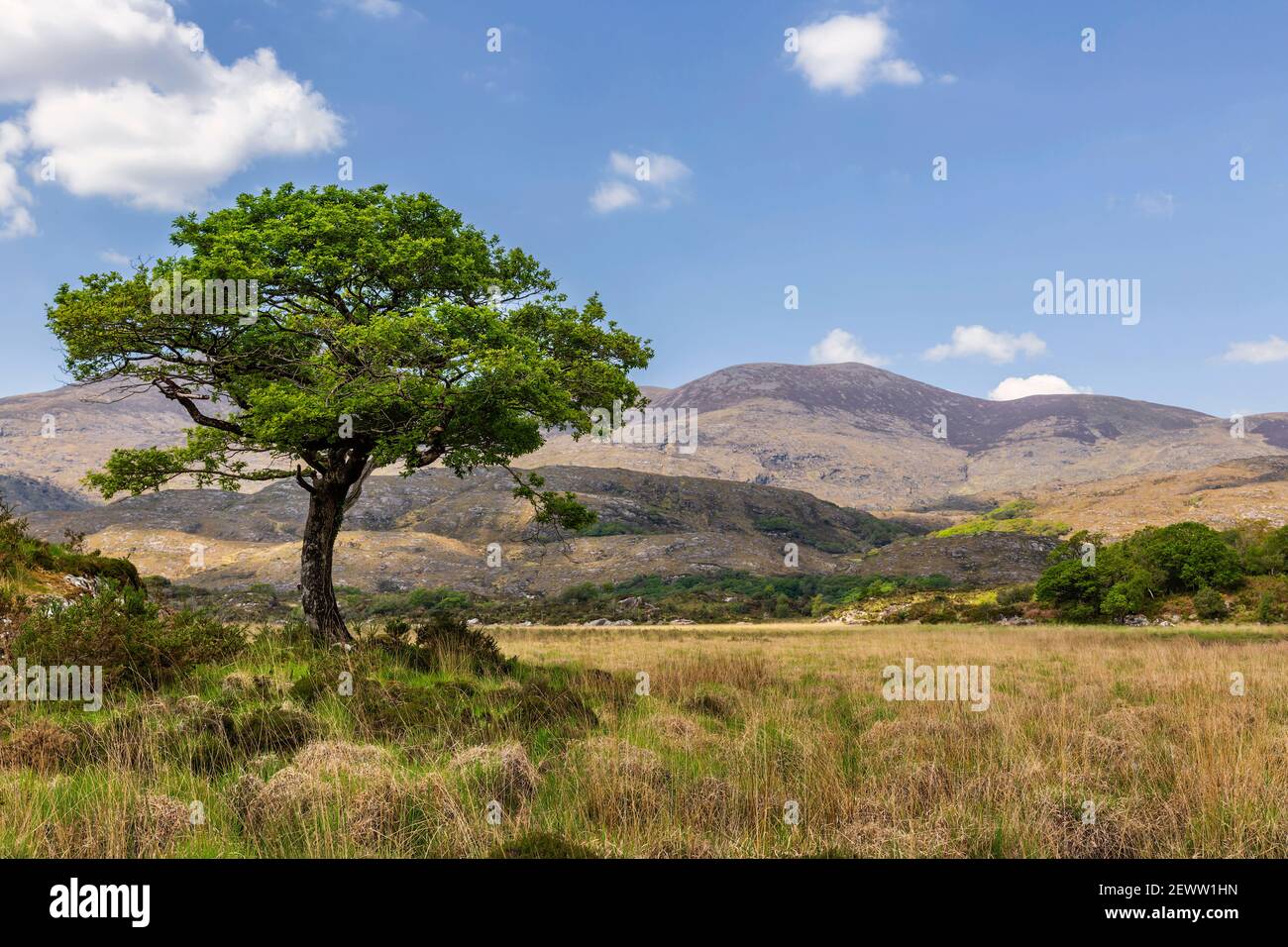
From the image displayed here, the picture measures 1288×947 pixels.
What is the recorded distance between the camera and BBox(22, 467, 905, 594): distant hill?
395ft

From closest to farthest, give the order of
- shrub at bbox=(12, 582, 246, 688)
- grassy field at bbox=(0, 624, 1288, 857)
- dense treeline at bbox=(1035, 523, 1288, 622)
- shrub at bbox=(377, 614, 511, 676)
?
grassy field at bbox=(0, 624, 1288, 857) → shrub at bbox=(12, 582, 246, 688) → shrub at bbox=(377, 614, 511, 676) → dense treeline at bbox=(1035, 523, 1288, 622)

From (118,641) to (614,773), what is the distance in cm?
907

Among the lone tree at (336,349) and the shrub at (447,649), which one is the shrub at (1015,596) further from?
the shrub at (447,649)

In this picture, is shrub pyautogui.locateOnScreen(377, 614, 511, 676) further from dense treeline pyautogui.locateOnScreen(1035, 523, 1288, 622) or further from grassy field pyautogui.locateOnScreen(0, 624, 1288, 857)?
dense treeline pyautogui.locateOnScreen(1035, 523, 1288, 622)

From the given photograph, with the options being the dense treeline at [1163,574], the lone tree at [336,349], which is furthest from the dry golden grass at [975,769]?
the dense treeline at [1163,574]

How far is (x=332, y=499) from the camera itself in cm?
1794

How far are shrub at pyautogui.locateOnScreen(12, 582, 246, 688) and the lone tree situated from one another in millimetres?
3768

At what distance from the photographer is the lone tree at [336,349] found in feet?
48.3

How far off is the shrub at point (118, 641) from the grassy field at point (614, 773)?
21.3 inches

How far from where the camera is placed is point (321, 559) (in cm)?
1769

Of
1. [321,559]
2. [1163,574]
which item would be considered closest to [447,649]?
[321,559]

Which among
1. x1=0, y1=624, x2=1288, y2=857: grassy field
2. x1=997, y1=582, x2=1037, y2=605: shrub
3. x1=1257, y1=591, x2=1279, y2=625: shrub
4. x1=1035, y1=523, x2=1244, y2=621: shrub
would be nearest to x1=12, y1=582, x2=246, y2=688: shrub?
x1=0, y1=624, x2=1288, y2=857: grassy field

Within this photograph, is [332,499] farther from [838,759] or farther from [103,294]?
[838,759]
